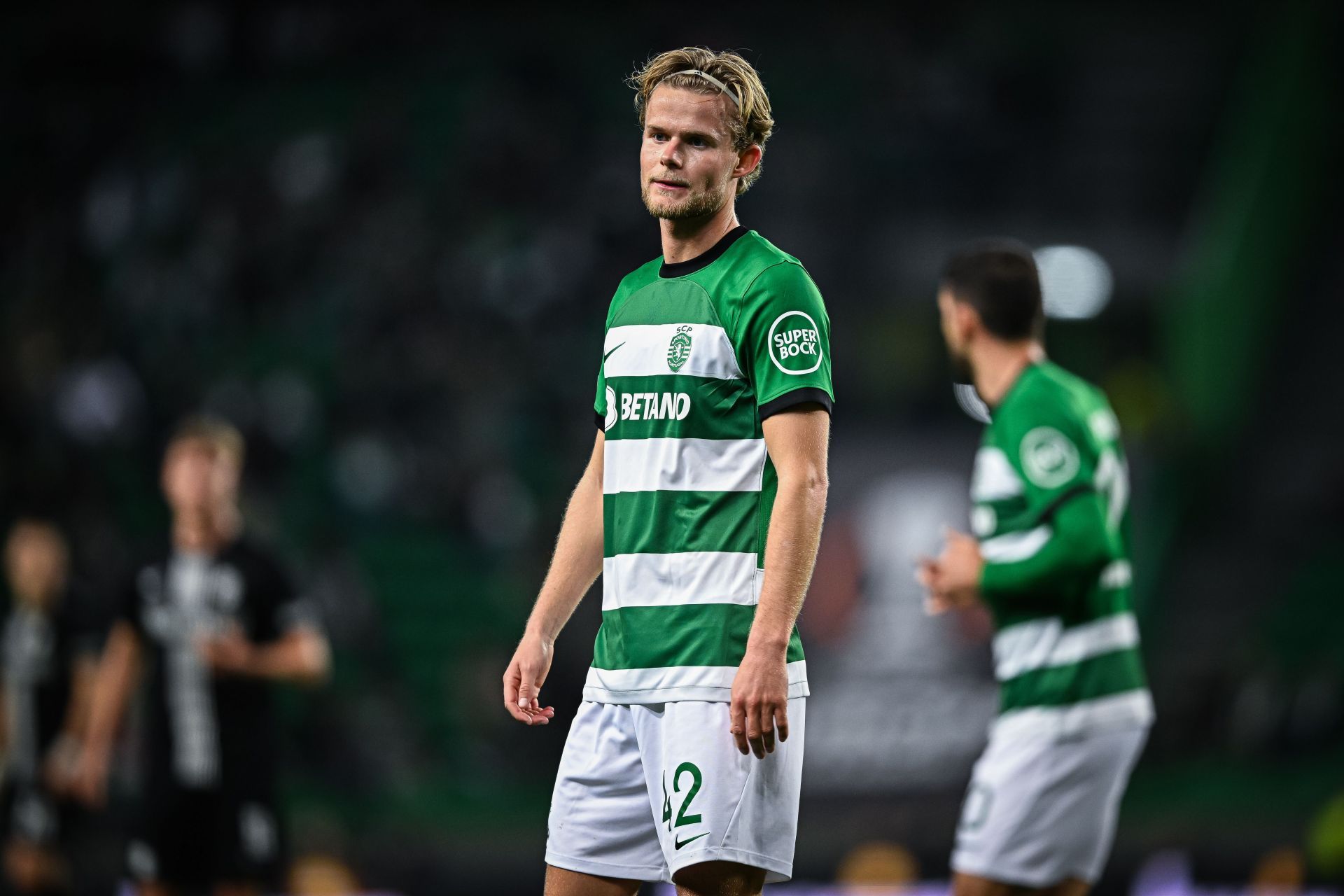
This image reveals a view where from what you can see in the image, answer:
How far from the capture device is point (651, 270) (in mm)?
3605

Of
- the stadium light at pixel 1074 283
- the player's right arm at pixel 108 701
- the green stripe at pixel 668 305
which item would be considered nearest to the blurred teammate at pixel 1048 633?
the green stripe at pixel 668 305

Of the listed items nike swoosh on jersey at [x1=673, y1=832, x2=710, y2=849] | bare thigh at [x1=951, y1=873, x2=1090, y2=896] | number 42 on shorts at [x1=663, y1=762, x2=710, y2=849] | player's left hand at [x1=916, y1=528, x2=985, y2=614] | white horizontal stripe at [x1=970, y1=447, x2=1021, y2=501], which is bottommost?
bare thigh at [x1=951, y1=873, x2=1090, y2=896]

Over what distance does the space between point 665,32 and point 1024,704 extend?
1523 centimetres

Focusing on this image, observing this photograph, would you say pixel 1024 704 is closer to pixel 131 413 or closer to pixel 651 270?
pixel 651 270

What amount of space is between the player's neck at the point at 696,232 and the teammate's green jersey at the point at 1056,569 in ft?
4.65

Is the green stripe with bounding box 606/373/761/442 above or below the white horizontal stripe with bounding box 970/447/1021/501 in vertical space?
above

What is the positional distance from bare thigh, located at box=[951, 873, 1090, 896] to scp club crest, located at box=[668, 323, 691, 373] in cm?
187

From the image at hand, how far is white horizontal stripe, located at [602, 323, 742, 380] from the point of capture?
3355 millimetres

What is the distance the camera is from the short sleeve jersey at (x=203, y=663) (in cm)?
637

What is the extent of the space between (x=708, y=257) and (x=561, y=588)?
0.84 m

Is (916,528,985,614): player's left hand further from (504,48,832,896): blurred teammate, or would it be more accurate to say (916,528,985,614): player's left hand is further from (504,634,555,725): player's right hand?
(504,634,555,725): player's right hand

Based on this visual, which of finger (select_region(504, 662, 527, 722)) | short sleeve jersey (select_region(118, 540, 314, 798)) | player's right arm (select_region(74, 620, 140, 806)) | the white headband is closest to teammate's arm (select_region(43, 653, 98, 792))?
player's right arm (select_region(74, 620, 140, 806))

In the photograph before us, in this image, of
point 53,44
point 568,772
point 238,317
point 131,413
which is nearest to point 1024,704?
point 568,772

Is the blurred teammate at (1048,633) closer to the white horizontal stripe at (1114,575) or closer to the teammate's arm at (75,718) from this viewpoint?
the white horizontal stripe at (1114,575)
